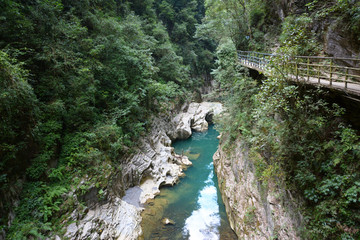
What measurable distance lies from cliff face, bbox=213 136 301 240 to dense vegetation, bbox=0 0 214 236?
733 centimetres

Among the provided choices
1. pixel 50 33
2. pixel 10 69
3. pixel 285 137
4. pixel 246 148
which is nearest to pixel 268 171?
pixel 285 137

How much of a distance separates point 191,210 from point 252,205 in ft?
15.7

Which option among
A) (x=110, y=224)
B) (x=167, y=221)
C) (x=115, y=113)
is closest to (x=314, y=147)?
(x=167, y=221)

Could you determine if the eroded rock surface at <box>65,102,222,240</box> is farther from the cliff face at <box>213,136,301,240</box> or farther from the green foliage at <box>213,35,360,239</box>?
the green foliage at <box>213,35,360,239</box>

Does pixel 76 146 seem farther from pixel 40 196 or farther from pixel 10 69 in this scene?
pixel 10 69

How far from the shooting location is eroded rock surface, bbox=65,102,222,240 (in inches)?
323

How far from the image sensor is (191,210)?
11.6 m

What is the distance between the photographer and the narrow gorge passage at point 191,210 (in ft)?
31.8

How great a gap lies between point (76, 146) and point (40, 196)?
9.02 ft

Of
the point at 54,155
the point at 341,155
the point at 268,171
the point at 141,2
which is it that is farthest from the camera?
the point at 141,2

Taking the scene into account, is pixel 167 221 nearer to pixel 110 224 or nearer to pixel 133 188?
pixel 110 224

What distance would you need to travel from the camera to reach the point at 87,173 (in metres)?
9.20

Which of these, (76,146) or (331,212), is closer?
(331,212)

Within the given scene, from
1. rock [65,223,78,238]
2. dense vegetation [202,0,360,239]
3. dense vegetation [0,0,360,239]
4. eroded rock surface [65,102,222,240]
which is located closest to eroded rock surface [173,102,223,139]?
eroded rock surface [65,102,222,240]
